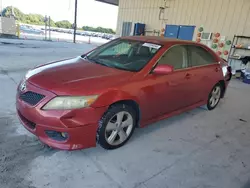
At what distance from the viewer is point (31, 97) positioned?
2080mm

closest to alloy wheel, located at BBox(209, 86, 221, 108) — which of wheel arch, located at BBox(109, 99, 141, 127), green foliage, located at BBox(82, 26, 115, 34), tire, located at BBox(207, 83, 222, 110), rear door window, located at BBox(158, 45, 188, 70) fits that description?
tire, located at BBox(207, 83, 222, 110)

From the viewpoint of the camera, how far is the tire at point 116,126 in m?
2.16

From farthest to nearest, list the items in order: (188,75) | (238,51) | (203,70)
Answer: (238,51)
(203,70)
(188,75)

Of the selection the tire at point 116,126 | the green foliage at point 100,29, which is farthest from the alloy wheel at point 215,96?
the green foliage at point 100,29

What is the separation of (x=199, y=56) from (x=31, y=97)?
8.91 feet

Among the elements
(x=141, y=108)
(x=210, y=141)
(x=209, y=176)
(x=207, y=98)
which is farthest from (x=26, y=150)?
(x=207, y=98)

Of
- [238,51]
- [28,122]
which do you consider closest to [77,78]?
[28,122]

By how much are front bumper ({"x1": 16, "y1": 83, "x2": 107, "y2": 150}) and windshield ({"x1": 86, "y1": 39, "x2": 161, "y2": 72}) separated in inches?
32.3

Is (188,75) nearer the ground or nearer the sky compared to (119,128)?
nearer the sky

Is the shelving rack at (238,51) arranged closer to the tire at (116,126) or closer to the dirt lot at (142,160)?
the dirt lot at (142,160)

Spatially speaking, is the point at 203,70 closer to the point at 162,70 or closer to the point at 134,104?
the point at 162,70

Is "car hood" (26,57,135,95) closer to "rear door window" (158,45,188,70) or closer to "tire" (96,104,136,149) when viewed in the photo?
"tire" (96,104,136,149)

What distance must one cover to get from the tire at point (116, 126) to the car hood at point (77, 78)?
0.29 metres

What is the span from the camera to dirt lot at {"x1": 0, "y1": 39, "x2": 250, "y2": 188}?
191 cm
